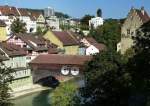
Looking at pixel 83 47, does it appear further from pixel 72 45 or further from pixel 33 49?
pixel 33 49

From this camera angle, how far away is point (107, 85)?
37.2 m

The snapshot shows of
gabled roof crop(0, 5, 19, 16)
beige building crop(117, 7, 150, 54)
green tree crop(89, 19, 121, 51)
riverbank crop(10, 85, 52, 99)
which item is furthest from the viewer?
gabled roof crop(0, 5, 19, 16)

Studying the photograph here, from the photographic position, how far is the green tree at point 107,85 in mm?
35688

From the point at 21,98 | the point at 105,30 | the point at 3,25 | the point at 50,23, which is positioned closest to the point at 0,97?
the point at 21,98

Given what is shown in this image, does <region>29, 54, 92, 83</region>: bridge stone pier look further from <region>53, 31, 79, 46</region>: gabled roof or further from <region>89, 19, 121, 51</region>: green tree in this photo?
<region>89, 19, 121, 51</region>: green tree

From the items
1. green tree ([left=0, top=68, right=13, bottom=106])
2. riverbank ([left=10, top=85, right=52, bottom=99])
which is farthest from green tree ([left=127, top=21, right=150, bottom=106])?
riverbank ([left=10, top=85, right=52, bottom=99])

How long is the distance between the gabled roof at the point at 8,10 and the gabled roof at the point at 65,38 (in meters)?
17.7

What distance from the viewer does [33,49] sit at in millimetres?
76500

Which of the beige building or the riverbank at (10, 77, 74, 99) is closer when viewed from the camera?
the riverbank at (10, 77, 74, 99)

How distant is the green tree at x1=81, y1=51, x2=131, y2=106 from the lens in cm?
3569

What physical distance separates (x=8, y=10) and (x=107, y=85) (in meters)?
79.4

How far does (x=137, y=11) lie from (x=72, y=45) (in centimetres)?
2690

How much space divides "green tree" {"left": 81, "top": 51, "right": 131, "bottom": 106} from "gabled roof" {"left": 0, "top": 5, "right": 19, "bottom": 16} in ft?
242

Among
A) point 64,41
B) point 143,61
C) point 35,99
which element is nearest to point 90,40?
point 64,41
